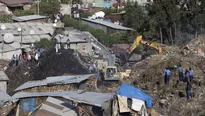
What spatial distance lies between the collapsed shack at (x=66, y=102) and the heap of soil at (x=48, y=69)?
3788 millimetres

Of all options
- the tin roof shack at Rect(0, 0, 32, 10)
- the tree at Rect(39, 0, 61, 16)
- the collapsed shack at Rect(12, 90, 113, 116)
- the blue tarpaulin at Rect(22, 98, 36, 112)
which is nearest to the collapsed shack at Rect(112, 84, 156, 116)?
the collapsed shack at Rect(12, 90, 113, 116)

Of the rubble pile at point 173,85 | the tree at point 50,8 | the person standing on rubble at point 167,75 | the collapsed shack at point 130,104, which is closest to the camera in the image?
the collapsed shack at point 130,104

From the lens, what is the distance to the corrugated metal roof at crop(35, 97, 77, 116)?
9.86 m

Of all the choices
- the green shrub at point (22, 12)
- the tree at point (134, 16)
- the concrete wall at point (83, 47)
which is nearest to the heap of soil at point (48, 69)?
the concrete wall at point (83, 47)

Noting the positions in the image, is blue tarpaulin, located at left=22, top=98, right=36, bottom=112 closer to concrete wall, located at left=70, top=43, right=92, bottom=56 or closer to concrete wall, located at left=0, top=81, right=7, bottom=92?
concrete wall, located at left=0, top=81, right=7, bottom=92

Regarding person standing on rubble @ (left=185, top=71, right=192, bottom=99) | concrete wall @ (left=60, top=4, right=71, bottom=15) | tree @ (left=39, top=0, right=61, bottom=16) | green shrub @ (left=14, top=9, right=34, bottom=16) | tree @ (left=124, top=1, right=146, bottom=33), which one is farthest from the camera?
concrete wall @ (left=60, top=4, right=71, bottom=15)

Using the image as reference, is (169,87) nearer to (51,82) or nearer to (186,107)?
(186,107)

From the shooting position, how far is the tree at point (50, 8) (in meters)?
31.3

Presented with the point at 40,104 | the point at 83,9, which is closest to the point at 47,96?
the point at 40,104

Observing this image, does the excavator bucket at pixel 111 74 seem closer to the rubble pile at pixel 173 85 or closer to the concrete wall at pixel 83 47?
the rubble pile at pixel 173 85

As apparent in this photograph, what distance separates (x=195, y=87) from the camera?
37.1 feet

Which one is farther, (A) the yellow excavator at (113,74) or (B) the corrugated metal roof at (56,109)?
(A) the yellow excavator at (113,74)

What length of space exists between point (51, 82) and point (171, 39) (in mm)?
10893

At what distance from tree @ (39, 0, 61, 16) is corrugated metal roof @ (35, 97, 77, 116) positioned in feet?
A: 69.7
